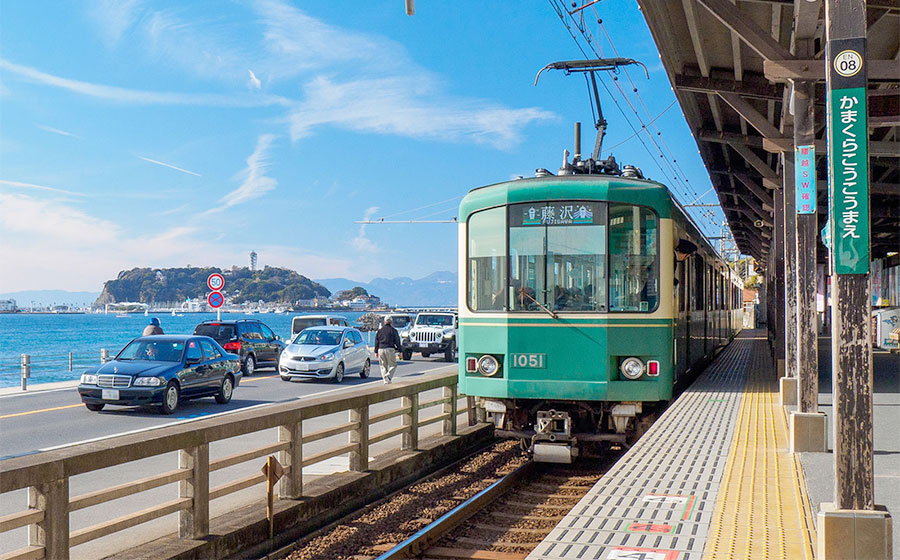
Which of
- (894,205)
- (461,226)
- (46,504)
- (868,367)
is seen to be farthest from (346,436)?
(894,205)

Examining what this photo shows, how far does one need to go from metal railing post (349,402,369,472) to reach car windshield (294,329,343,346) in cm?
1589

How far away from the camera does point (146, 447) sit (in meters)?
6.57

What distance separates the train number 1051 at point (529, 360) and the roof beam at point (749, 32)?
13.5ft

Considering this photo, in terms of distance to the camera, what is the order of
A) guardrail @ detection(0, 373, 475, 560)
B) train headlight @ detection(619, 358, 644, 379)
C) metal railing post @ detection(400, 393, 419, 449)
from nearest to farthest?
guardrail @ detection(0, 373, 475, 560) < train headlight @ detection(619, 358, 644, 379) < metal railing post @ detection(400, 393, 419, 449)

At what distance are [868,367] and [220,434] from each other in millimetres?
5057

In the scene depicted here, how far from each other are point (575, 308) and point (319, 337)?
1685cm

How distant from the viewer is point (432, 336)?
33.7m

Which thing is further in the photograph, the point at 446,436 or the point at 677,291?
the point at 446,436

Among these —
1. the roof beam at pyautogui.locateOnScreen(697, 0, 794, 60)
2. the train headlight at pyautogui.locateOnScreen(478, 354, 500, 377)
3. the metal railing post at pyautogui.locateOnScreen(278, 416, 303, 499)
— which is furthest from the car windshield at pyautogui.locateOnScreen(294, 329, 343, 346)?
the roof beam at pyautogui.locateOnScreen(697, 0, 794, 60)

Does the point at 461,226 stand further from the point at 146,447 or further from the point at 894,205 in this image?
the point at 894,205

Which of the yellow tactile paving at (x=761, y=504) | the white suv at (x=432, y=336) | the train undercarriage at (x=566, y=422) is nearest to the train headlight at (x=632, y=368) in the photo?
the train undercarriage at (x=566, y=422)

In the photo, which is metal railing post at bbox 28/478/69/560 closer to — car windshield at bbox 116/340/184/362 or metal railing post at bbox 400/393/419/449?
metal railing post at bbox 400/393/419/449

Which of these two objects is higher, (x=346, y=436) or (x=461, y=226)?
(x=461, y=226)

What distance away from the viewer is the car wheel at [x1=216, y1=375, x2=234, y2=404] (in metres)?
18.6
